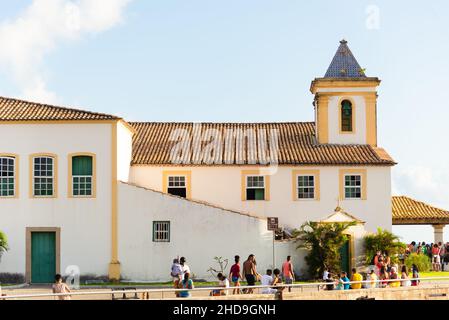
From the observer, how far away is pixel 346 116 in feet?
159

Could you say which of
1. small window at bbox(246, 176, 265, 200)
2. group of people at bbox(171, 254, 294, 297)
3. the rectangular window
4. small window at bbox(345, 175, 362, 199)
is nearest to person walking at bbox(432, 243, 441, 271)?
small window at bbox(345, 175, 362, 199)

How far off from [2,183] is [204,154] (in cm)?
986

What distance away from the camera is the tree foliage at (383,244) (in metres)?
41.3

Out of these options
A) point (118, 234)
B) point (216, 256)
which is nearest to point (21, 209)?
point (118, 234)

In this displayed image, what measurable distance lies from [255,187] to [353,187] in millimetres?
4361

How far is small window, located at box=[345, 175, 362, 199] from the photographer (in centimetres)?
4506

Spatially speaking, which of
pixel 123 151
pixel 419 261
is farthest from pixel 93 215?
pixel 419 261

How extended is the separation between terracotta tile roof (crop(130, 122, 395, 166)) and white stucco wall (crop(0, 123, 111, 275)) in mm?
4871

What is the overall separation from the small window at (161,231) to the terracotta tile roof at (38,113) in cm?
460

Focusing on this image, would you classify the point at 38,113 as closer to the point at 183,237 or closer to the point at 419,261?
the point at 183,237

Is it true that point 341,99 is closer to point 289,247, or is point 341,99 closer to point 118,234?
point 289,247

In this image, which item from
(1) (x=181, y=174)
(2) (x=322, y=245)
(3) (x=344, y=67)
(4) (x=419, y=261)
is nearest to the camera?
(2) (x=322, y=245)

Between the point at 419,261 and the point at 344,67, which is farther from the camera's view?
the point at 344,67
